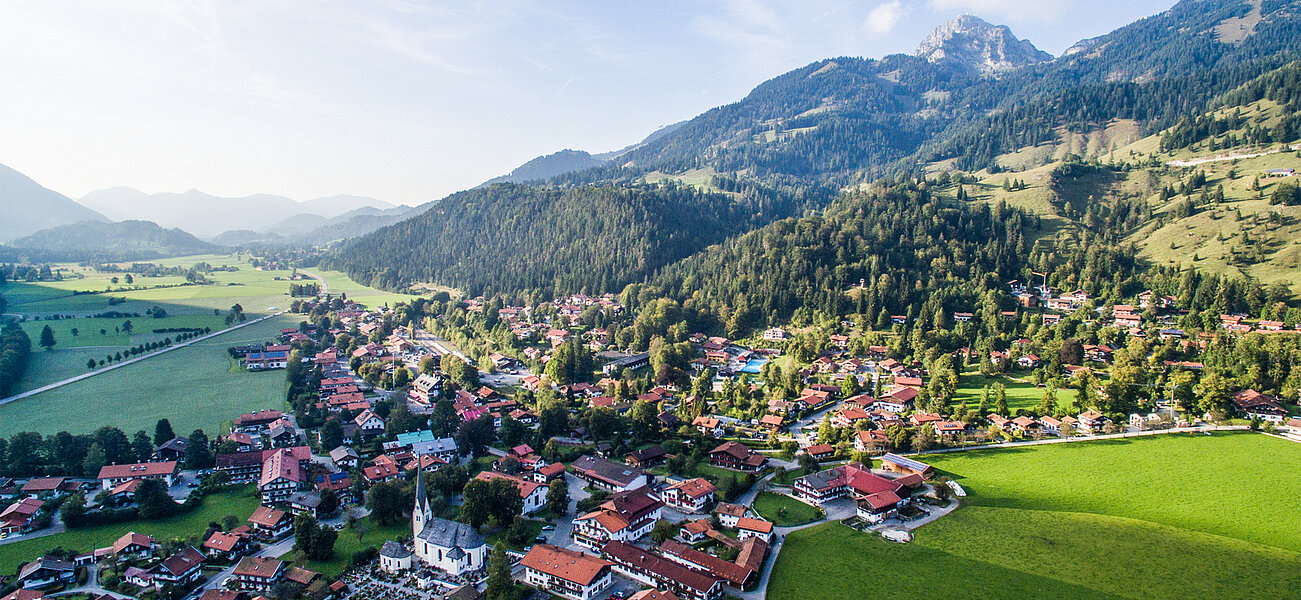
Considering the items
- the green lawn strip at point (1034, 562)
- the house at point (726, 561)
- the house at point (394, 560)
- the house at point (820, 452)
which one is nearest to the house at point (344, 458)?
the house at point (394, 560)

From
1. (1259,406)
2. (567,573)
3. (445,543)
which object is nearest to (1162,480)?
(1259,406)

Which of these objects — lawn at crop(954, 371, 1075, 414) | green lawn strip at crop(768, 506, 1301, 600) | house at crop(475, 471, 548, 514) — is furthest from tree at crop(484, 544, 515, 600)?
lawn at crop(954, 371, 1075, 414)

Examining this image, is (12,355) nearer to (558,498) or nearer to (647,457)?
(558,498)

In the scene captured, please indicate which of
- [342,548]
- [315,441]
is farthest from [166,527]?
[315,441]

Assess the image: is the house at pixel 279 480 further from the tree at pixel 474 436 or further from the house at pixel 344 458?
the tree at pixel 474 436

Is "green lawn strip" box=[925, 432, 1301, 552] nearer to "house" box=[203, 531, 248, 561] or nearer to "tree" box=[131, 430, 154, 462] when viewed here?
"house" box=[203, 531, 248, 561]

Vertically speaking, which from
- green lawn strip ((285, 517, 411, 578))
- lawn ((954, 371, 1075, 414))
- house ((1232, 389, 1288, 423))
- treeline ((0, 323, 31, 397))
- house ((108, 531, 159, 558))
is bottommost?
green lawn strip ((285, 517, 411, 578))

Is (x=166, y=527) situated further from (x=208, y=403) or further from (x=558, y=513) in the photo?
(x=208, y=403)
